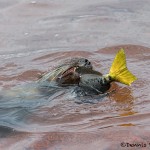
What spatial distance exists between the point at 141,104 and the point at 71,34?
2.24 metres

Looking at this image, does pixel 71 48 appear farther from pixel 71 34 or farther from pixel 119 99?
pixel 119 99

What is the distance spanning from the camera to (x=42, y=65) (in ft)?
15.1

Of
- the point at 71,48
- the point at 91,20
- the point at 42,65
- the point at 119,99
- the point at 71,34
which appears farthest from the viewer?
the point at 91,20

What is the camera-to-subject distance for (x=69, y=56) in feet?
15.6

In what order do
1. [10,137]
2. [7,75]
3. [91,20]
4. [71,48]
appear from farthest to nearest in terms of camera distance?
[91,20]
[71,48]
[7,75]
[10,137]

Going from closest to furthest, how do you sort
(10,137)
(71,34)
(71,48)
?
(10,137) < (71,48) < (71,34)

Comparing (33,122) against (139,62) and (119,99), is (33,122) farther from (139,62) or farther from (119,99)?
(139,62)

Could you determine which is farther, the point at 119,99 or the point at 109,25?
the point at 109,25

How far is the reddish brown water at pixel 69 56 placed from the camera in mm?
3002

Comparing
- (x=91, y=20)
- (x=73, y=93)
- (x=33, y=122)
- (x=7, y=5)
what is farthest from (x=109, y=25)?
(x=33, y=122)

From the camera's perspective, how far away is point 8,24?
6008 millimetres

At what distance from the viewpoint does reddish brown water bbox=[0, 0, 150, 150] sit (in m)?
3.00

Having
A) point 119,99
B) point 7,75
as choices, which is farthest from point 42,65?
point 119,99

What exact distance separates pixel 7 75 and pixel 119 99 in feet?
4.15
